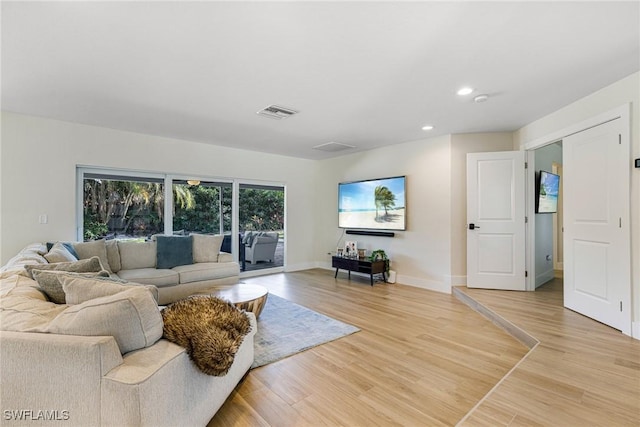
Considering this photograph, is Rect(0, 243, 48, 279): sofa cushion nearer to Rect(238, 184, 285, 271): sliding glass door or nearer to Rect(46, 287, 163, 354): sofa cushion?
Rect(46, 287, 163, 354): sofa cushion

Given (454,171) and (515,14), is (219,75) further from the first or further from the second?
(454,171)

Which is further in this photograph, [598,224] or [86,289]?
[598,224]

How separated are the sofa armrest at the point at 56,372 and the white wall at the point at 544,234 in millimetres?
5196

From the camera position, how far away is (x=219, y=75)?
8.66 ft

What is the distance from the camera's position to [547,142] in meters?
3.75

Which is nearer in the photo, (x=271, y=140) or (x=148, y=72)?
(x=148, y=72)

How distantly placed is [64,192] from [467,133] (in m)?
5.84

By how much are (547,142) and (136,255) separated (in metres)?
5.66

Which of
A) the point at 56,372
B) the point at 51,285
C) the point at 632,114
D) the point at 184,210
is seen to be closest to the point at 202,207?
the point at 184,210

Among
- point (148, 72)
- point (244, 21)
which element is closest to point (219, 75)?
→ point (148, 72)

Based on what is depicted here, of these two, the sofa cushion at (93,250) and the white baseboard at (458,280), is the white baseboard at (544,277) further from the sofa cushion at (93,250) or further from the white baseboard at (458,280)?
the sofa cushion at (93,250)

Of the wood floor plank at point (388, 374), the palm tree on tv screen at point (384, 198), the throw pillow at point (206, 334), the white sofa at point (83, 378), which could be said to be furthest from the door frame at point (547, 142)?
the white sofa at point (83, 378)

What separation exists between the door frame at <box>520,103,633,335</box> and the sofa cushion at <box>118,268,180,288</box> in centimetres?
492

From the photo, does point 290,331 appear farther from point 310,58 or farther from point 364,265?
point 310,58
